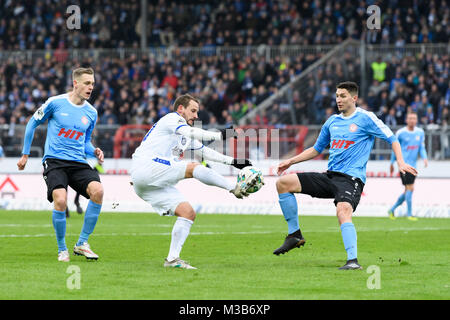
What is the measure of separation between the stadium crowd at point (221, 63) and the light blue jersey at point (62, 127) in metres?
16.8

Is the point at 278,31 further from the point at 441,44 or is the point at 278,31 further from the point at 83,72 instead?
the point at 83,72

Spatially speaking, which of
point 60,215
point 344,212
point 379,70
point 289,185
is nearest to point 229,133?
point 289,185

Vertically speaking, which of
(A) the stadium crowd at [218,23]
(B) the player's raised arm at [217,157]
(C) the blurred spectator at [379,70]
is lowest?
(B) the player's raised arm at [217,157]

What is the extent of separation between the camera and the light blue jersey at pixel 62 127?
10898mm

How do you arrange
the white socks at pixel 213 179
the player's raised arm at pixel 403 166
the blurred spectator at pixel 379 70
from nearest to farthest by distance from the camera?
1. the white socks at pixel 213 179
2. the player's raised arm at pixel 403 166
3. the blurred spectator at pixel 379 70

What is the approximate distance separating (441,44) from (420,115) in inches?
145

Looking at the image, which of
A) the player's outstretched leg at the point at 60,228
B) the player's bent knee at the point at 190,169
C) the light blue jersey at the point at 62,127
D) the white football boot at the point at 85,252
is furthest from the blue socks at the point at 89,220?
the player's bent knee at the point at 190,169

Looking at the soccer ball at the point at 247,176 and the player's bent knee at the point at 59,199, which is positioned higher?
the soccer ball at the point at 247,176

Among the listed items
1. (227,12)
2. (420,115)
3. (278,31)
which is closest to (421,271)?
(420,115)

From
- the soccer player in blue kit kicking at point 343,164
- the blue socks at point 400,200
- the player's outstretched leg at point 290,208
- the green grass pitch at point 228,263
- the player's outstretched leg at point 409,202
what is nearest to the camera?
the green grass pitch at point 228,263

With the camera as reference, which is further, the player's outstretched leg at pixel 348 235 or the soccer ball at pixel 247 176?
the player's outstretched leg at pixel 348 235

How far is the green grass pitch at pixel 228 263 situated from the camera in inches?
307

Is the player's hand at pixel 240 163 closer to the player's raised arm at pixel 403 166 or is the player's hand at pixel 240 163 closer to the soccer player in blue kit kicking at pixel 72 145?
the player's raised arm at pixel 403 166

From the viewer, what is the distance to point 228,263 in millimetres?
10406
